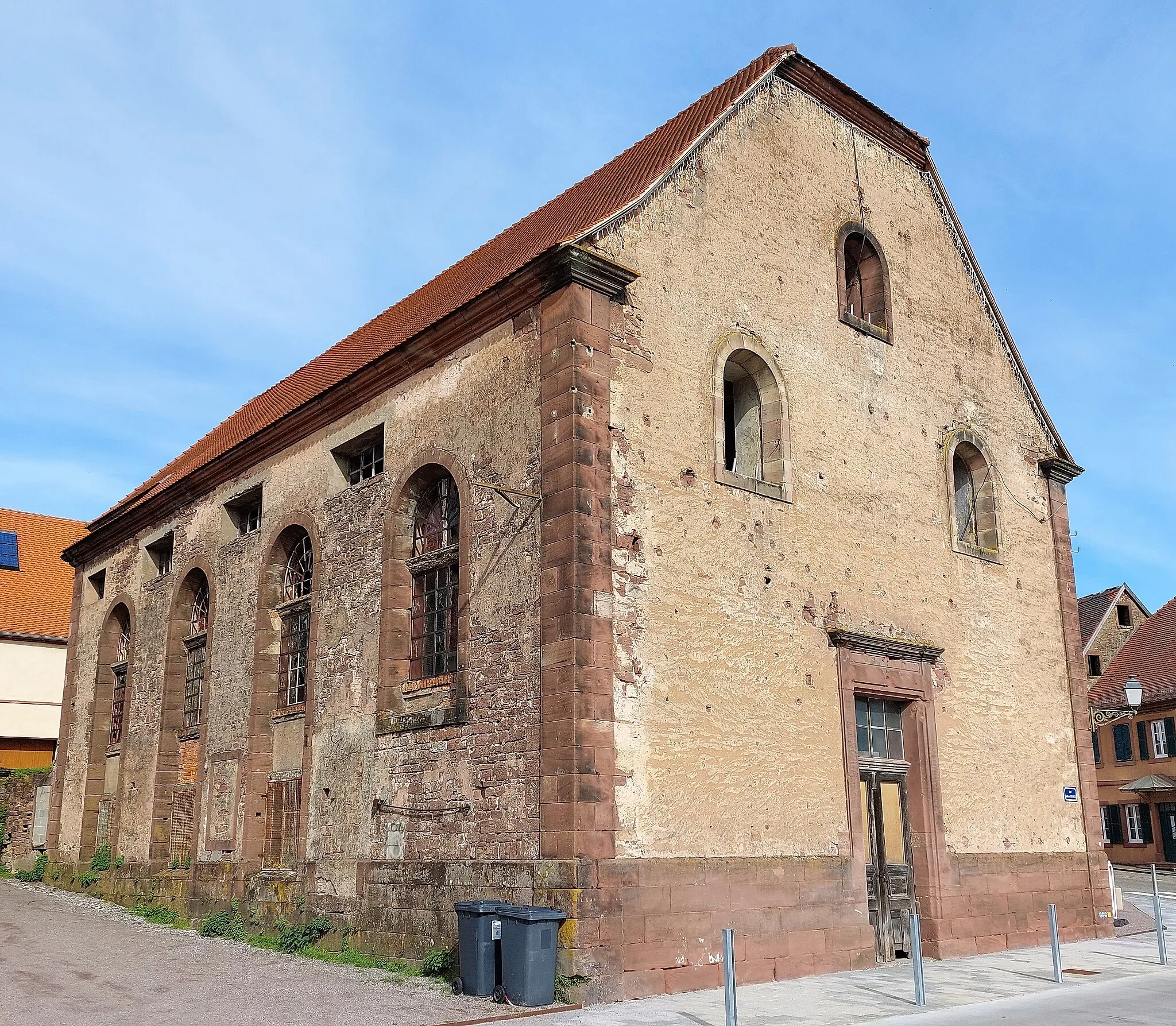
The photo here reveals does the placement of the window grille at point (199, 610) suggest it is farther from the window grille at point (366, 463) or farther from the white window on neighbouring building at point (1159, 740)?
the white window on neighbouring building at point (1159, 740)

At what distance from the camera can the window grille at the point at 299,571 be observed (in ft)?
54.2

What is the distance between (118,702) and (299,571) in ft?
25.6

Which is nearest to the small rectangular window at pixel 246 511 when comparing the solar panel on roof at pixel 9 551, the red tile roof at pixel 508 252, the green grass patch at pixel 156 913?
the red tile roof at pixel 508 252

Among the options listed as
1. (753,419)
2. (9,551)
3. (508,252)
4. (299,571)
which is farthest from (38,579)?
(753,419)

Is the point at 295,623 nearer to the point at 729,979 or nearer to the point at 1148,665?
the point at 729,979

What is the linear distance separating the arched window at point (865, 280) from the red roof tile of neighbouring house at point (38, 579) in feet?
68.7

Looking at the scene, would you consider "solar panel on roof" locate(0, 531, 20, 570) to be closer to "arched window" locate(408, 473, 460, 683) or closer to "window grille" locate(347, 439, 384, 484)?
"window grille" locate(347, 439, 384, 484)

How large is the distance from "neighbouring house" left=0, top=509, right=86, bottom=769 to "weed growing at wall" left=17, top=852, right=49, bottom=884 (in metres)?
6.04

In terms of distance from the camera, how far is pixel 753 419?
1412 cm

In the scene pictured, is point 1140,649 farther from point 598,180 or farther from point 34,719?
point 34,719

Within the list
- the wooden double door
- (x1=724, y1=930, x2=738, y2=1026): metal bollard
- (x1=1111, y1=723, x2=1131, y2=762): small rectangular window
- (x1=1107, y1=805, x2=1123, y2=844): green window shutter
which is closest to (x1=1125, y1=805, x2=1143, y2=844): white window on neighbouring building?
(x1=1107, y1=805, x2=1123, y2=844): green window shutter

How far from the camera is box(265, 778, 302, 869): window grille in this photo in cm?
1509

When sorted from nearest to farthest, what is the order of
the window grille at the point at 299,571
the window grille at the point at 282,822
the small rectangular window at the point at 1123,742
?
the window grille at the point at 282,822
the window grille at the point at 299,571
the small rectangular window at the point at 1123,742

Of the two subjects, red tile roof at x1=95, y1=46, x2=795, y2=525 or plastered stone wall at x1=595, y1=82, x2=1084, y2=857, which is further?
red tile roof at x1=95, y1=46, x2=795, y2=525
